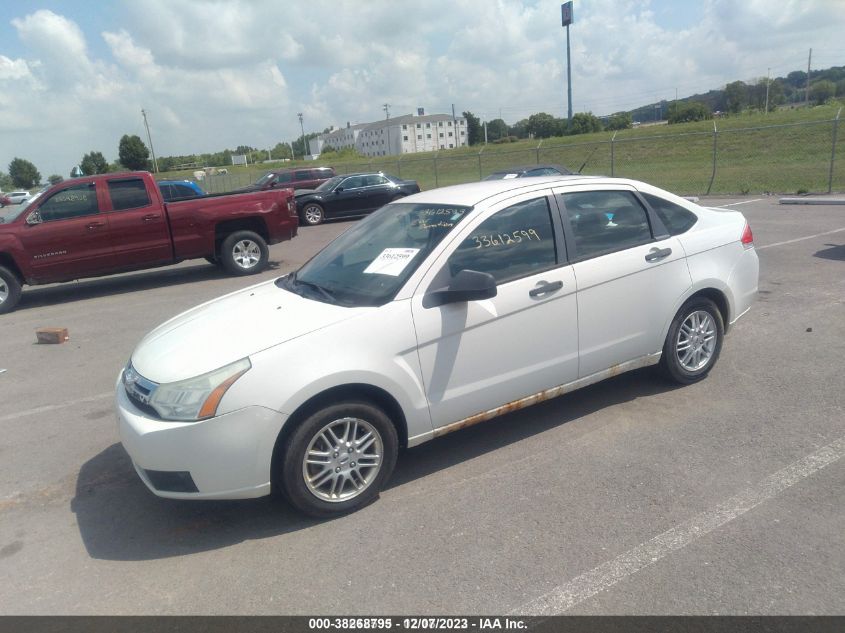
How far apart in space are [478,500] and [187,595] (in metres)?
1.60

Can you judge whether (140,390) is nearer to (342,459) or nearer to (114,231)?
(342,459)

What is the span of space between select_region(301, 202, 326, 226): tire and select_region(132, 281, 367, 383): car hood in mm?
17300

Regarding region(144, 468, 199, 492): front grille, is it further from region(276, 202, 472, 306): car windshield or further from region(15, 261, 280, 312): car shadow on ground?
region(15, 261, 280, 312): car shadow on ground

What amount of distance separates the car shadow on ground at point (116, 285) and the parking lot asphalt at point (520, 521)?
20.2 feet

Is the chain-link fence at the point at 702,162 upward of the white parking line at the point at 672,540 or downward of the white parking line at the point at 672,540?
downward

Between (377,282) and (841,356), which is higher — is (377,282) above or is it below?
above

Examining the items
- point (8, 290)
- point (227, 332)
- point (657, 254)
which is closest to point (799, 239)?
point (657, 254)

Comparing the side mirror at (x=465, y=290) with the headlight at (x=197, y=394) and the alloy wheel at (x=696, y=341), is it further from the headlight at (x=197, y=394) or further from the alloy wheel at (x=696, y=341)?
the alloy wheel at (x=696, y=341)

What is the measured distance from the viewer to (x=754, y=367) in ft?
18.3

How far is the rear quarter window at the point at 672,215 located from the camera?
16.7ft

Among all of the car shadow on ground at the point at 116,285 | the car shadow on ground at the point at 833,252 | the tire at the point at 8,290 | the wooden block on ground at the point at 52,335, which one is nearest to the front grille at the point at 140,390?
the wooden block on ground at the point at 52,335

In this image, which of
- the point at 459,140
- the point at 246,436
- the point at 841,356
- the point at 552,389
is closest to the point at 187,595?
the point at 246,436

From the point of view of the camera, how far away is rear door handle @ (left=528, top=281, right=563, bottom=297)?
167 inches

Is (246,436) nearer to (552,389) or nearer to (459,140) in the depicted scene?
(552,389)
